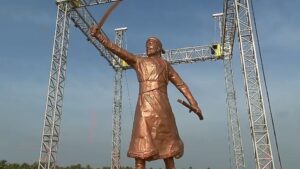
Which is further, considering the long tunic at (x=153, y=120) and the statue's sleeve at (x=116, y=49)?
the statue's sleeve at (x=116, y=49)

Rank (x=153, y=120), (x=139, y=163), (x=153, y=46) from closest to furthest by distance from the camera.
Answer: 1. (x=139, y=163)
2. (x=153, y=120)
3. (x=153, y=46)

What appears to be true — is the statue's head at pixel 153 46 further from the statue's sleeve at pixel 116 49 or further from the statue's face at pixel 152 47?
the statue's sleeve at pixel 116 49

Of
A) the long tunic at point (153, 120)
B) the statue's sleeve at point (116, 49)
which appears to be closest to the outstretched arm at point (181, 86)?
the long tunic at point (153, 120)

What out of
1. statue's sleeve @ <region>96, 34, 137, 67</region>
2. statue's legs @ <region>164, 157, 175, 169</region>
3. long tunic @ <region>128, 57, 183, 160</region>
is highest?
statue's sleeve @ <region>96, 34, 137, 67</region>

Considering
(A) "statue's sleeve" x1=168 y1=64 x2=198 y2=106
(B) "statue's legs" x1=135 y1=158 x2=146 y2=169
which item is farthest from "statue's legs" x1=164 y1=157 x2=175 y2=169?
(A) "statue's sleeve" x1=168 y1=64 x2=198 y2=106

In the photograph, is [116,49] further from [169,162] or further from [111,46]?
[169,162]

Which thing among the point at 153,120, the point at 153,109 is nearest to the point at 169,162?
the point at 153,120

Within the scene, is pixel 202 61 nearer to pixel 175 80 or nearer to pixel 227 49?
pixel 227 49

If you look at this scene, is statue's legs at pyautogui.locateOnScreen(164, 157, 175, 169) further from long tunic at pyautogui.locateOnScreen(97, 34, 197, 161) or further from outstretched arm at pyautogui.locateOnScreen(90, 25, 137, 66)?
outstretched arm at pyautogui.locateOnScreen(90, 25, 137, 66)

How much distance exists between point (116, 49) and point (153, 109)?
2.92 ft

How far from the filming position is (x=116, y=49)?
189 inches

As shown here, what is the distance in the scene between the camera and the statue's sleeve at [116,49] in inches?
185

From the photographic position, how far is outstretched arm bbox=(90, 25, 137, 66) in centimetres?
465

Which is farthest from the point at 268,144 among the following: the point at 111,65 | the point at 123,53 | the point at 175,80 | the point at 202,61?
the point at 111,65
